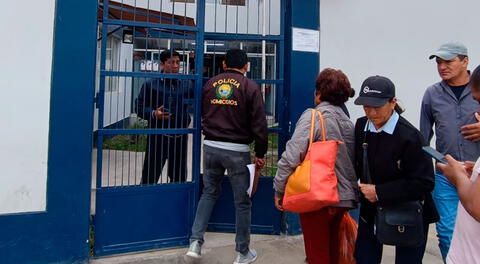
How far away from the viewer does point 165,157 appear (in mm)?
3658

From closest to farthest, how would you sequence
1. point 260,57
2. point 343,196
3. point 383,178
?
1. point 383,178
2. point 343,196
3. point 260,57

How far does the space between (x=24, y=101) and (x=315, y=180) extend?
7.32 ft

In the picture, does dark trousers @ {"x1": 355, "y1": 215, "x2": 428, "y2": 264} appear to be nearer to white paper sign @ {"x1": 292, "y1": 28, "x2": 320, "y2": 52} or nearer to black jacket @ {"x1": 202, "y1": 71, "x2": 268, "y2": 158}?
black jacket @ {"x1": 202, "y1": 71, "x2": 268, "y2": 158}

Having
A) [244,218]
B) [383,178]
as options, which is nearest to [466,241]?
[383,178]

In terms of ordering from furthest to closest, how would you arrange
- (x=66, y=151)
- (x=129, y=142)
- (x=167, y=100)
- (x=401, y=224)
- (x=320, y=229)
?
(x=167, y=100) → (x=129, y=142) → (x=66, y=151) → (x=320, y=229) → (x=401, y=224)

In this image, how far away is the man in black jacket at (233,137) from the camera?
3238 millimetres

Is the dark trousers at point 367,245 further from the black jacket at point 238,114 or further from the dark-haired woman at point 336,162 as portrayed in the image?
the black jacket at point 238,114

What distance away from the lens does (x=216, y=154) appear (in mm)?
3264

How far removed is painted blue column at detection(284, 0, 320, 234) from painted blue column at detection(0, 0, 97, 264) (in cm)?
179

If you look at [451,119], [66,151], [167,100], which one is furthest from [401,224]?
[66,151]

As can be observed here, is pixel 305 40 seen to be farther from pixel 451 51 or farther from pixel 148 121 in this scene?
pixel 148 121

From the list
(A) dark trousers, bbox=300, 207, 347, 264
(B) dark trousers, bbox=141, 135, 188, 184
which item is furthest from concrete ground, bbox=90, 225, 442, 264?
(A) dark trousers, bbox=300, 207, 347, 264

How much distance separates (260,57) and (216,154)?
1.22 meters

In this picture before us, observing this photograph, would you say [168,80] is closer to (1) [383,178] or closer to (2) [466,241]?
(1) [383,178]
